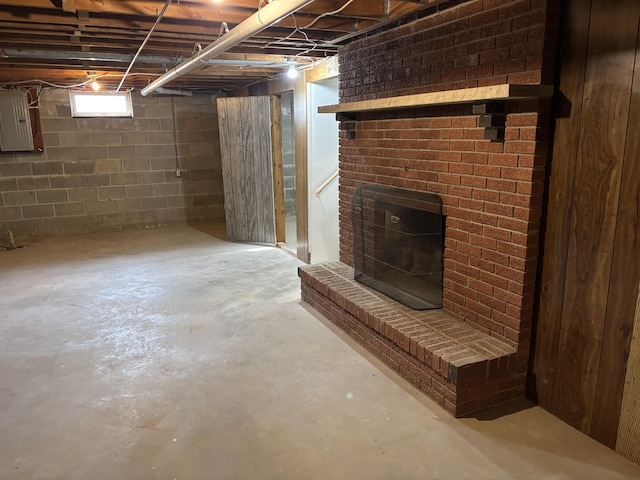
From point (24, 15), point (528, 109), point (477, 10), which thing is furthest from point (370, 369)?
point (24, 15)

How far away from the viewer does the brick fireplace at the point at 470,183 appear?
234 centimetres

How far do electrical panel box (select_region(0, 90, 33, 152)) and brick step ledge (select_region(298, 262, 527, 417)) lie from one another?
5.60 metres

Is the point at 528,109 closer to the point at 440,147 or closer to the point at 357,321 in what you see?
the point at 440,147

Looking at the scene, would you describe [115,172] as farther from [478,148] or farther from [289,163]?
[478,148]

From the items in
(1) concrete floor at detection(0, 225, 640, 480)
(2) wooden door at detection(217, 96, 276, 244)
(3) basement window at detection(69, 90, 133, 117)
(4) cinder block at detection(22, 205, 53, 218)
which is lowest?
(1) concrete floor at detection(0, 225, 640, 480)

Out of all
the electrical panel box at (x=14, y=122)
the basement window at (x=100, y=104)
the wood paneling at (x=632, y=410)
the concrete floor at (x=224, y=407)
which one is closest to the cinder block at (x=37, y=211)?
the electrical panel box at (x=14, y=122)

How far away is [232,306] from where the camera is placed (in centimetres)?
406

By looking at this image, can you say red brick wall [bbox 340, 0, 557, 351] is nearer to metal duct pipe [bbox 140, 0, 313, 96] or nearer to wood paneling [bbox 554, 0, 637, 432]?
wood paneling [bbox 554, 0, 637, 432]

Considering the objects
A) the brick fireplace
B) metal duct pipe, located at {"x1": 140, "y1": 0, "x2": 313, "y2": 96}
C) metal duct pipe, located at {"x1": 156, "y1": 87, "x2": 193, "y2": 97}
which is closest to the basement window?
metal duct pipe, located at {"x1": 156, "y1": 87, "x2": 193, "y2": 97}

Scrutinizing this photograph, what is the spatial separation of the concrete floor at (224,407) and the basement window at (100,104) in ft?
11.5

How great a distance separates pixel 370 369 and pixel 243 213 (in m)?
3.89

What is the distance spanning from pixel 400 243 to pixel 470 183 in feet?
2.73

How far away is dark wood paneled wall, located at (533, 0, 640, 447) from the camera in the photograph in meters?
1.99

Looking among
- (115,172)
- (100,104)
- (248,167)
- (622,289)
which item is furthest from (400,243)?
(100,104)
